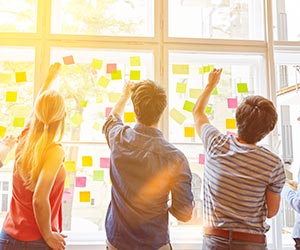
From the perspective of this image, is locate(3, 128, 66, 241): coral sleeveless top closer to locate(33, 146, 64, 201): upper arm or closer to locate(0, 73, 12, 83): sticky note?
locate(33, 146, 64, 201): upper arm

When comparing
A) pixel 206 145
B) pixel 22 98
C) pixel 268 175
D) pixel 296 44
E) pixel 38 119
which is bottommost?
pixel 268 175

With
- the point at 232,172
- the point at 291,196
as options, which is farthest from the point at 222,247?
the point at 291,196

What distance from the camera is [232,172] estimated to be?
1.60 metres

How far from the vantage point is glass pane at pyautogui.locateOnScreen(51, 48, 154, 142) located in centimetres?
238

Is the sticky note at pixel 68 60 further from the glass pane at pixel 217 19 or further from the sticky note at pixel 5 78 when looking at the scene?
the glass pane at pixel 217 19

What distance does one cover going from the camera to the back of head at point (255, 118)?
5.21ft

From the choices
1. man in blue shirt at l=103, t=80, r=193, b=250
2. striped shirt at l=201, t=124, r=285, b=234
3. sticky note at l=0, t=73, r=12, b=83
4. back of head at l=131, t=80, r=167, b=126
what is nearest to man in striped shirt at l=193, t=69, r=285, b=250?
striped shirt at l=201, t=124, r=285, b=234

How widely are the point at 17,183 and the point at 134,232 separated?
23.0 inches

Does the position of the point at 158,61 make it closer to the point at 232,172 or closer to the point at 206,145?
the point at 206,145

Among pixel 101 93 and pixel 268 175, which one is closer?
pixel 268 175

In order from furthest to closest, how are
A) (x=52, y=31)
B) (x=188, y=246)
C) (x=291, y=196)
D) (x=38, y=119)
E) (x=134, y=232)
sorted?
1. (x=52, y=31)
2. (x=188, y=246)
3. (x=291, y=196)
4. (x=38, y=119)
5. (x=134, y=232)

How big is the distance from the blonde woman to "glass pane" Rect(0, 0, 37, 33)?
96 cm

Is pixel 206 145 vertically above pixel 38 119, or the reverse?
pixel 38 119

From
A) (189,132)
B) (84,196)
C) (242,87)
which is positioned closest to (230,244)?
(189,132)
